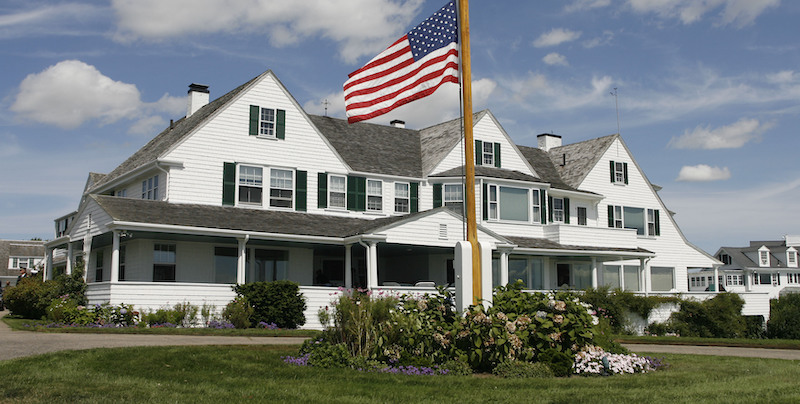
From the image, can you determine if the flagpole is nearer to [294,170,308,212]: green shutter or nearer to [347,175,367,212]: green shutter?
[294,170,308,212]: green shutter

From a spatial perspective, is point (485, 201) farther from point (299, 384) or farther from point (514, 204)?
point (299, 384)

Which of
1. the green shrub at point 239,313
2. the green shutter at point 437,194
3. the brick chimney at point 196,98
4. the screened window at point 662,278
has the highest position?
the brick chimney at point 196,98

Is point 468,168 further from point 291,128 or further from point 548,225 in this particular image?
point 548,225

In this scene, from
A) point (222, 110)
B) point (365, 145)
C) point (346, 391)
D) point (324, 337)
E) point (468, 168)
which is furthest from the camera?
point (365, 145)

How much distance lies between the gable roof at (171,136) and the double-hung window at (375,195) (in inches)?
240

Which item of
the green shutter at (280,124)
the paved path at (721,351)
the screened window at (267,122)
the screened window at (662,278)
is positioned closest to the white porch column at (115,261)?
the screened window at (267,122)

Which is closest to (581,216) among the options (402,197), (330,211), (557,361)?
(402,197)

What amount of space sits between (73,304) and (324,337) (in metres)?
11.6

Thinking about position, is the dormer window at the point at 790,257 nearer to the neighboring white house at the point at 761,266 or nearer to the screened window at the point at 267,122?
the neighboring white house at the point at 761,266

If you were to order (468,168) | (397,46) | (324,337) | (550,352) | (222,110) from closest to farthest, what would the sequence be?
(550,352), (324,337), (468,168), (397,46), (222,110)

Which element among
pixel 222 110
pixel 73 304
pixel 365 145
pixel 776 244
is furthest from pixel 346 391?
pixel 776 244

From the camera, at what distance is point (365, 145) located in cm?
3259

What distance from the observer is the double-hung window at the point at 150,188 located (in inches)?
1087

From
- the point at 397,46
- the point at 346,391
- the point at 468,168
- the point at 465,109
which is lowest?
the point at 346,391
